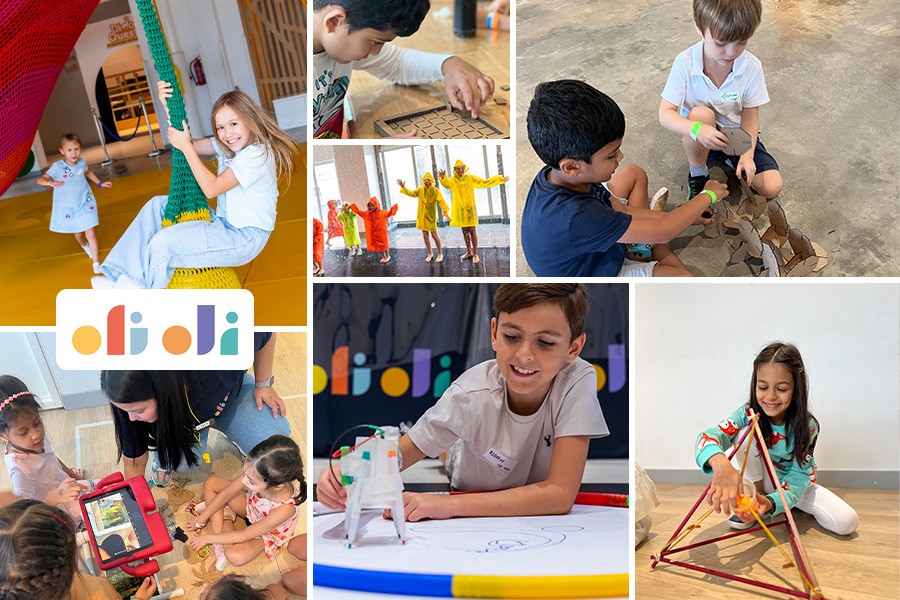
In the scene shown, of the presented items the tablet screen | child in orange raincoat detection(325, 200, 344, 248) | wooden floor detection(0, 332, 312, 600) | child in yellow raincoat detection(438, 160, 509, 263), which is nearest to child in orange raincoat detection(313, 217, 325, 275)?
child in orange raincoat detection(325, 200, 344, 248)

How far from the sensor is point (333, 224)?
1771 millimetres

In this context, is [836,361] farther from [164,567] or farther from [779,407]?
[164,567]

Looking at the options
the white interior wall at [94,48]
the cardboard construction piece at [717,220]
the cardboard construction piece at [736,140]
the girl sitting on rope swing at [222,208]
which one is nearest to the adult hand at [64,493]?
the girl sitting on rope swing at [222,208]

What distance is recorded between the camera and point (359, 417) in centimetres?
177

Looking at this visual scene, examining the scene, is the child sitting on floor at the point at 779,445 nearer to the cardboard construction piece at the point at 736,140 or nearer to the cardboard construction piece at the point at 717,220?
the cardboard construction piece at the point at 717,220

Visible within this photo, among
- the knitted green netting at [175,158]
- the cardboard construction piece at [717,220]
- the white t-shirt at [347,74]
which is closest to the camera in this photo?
the knitted green netting at [175,158]

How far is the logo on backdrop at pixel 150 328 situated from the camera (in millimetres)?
1751

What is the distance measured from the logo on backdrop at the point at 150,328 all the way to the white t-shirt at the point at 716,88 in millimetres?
996

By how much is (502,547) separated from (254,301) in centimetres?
69

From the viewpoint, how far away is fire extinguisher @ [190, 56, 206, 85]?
1710 millimetres

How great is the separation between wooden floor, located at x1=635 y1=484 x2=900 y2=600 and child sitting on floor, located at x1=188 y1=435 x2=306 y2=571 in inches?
28.5

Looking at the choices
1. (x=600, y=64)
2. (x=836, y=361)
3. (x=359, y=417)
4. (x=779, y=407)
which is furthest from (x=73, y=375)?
(x=836, y=361)

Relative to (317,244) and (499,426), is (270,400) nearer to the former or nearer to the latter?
(317,244)

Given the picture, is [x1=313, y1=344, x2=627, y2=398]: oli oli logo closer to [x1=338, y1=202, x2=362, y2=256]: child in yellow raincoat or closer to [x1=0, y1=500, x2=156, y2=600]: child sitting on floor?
[x1=338, y1=202, x2=362, y2=256]: child in yellow raincoat
